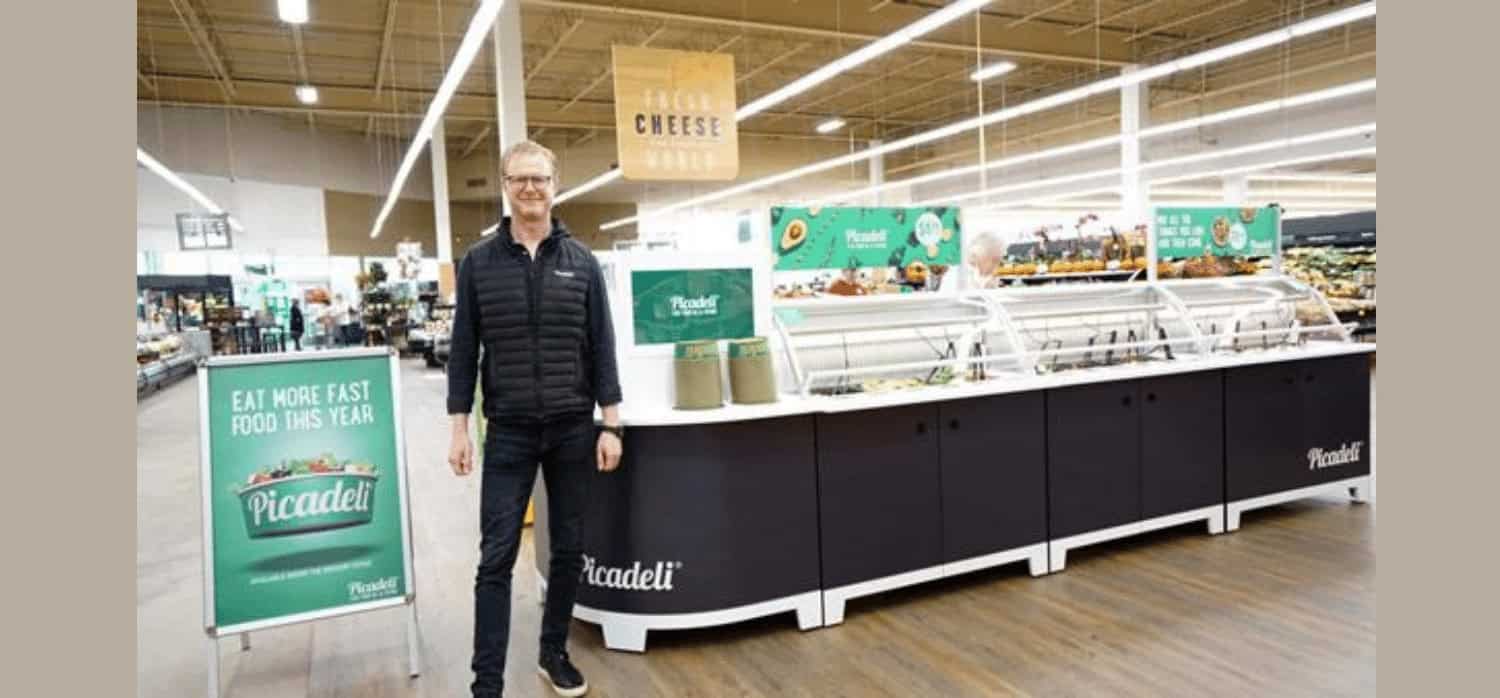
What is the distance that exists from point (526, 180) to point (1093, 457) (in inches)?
113

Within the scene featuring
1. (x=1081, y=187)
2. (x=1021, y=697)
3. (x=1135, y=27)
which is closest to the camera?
(x=1021, y=697)

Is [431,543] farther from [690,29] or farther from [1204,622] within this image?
[690,29]

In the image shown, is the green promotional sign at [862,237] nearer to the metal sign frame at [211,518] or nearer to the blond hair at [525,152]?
the blond hair at [525,152]

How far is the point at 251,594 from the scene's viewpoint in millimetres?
2914

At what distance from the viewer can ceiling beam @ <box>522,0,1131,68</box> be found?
979cm

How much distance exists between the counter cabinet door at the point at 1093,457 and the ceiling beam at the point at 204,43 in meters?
10.8

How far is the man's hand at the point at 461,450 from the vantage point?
2711 millimetres

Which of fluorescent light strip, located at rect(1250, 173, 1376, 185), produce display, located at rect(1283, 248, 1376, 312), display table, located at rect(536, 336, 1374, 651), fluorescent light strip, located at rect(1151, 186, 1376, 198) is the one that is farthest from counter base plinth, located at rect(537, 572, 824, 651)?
fluorescent light strip, located at rect(1151, 186, 1376, 198)

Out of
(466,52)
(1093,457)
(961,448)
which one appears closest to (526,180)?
(961,448)

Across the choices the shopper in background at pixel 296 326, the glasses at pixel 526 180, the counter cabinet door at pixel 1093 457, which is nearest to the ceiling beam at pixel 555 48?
the shopper in background at pixel 296 326

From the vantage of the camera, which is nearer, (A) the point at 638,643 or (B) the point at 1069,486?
(A) the point at 638,643

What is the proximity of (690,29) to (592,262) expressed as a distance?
10.1m

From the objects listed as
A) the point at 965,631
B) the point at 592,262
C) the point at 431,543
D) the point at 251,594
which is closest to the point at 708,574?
the point at 965,631

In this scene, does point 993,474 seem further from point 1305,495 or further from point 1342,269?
point 1342,269
